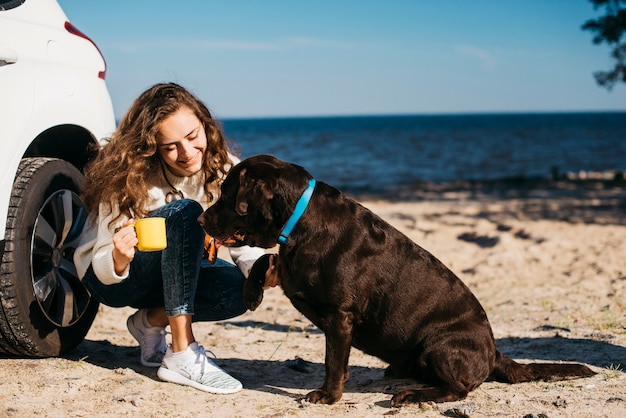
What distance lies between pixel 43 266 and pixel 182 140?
111cm

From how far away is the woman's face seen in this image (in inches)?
150

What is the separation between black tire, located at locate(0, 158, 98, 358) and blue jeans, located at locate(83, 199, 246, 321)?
21 centimetres

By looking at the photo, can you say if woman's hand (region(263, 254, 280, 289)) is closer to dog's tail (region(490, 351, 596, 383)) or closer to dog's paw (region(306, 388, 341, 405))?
dog's paw (region(306, 388, 341, 405))

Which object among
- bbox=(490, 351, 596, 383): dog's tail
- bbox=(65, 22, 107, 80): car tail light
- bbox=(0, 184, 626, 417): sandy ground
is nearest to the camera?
bbox=(0, 184, 626, 417): sandy ground

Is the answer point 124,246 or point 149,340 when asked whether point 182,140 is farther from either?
point 149,340

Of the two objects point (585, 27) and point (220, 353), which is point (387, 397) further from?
point (585, 27)

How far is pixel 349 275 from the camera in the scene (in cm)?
336

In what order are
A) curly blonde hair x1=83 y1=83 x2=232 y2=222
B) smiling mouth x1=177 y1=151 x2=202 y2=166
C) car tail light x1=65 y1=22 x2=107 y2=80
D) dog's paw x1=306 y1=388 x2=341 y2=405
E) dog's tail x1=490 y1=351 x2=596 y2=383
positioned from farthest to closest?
car tail light x1=65 y1=22 x2=107 y2=80 < smiling mouth x1=177 y1=151 x2=202 y2=166 < curly blonde hair x1=83 y1=83 x2=232 y2=222 < dog's tail x1=490 y1=351 x2=596 y2=383 < dog's paw x1=306 y1=388 x2=341 y2=405

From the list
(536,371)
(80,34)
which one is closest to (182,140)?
(80,34)

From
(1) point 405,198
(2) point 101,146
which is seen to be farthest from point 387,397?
(1) point 405,198

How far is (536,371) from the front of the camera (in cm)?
363

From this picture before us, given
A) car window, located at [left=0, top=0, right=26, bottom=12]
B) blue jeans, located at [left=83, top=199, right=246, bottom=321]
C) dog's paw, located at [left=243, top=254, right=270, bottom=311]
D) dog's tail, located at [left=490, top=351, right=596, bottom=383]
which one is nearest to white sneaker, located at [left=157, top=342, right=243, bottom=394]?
blue jeans, located at [left=83, top=199, right=246, bottom=321]

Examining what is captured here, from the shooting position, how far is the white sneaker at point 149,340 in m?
4.08

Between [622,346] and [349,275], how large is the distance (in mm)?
2192
